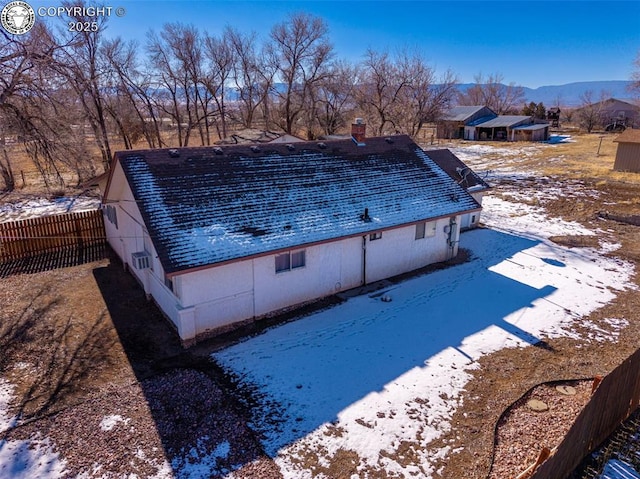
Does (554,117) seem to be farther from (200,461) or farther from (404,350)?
(200,461)

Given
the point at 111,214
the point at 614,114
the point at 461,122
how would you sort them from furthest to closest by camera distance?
the point at 614,114, the point at 461,122, the point at 111,214

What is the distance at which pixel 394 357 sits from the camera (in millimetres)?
10656

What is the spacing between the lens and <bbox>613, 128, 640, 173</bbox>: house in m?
33.6

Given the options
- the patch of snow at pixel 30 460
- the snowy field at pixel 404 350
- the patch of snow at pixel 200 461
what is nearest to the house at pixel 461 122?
the snowy field at pixel 404 350

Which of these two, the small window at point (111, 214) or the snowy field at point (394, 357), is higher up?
the small window at point (111, 214)

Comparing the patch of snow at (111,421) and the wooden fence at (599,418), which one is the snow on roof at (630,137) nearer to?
the wooden fence at (599,418)

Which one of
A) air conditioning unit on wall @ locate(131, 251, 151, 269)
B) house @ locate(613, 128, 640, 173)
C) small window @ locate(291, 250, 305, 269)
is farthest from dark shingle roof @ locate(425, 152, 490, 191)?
house @ locate(613, 128, 640, 173)

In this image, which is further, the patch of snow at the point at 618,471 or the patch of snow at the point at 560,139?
the patch of snow at the point at 560,139

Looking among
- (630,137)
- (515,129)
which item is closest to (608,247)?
(630,137)

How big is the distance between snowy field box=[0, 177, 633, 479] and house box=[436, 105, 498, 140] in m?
52.8

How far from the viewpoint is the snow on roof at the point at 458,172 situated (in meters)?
21.2

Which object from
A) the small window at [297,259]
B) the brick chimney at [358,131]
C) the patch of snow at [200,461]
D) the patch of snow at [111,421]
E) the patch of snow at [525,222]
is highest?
the brick chimney at [358,131]

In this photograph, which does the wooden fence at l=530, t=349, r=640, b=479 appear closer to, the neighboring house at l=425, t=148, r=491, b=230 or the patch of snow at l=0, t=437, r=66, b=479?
the patch of snow at l=0, t=437, r=66, b=479

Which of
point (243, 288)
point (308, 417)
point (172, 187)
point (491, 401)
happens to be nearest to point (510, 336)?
point (491, 401)
